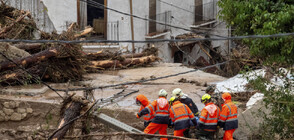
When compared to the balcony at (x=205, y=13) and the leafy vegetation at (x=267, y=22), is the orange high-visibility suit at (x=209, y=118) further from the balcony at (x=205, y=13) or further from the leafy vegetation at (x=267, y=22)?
the balcony at (x=205, y=13)

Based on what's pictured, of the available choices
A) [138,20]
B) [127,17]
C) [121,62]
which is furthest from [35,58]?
[138,20]

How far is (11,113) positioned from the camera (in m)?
7.52

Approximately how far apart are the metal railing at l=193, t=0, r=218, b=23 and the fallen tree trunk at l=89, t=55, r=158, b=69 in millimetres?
7326

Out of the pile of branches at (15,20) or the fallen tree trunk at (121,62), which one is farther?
the fallen tree trunk at (121,62)

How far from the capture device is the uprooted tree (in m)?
5.56

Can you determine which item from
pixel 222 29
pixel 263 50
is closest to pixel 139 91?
pixel 263 50

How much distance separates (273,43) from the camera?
5.66 m

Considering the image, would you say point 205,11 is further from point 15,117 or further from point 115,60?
point 15,117

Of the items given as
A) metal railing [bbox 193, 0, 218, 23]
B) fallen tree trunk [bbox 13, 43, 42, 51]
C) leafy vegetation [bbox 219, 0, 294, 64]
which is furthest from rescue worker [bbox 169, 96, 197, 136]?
metal railing [bbox 193, 0, 218, 23]

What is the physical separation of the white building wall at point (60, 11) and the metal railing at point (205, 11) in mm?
8861

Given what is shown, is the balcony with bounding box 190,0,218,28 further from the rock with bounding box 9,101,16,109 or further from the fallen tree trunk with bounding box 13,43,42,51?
the rock with bounding box 9,101,16,109

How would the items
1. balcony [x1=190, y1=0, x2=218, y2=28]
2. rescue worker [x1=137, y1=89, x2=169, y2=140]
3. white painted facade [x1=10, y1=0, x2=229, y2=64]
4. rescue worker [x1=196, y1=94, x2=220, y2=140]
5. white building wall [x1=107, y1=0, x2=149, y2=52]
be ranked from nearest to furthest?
rescue worker [x1=196, y1=94, x2=220, y2=140] → rescue worker [x1=137, y1=89, x2=169, y2=140] → white painted facade [x1=10, y1=0, x2=229, y2=64] → white building wall [x1=107, y1=0, x2=149, y2=52] → balcony [x1=190, y1=0, x2=218, y2=28]

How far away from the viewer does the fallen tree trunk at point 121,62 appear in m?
13.7

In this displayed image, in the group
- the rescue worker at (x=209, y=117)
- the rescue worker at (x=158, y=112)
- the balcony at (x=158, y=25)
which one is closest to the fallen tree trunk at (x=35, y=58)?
the rescue worker at (x=158, y=112)
